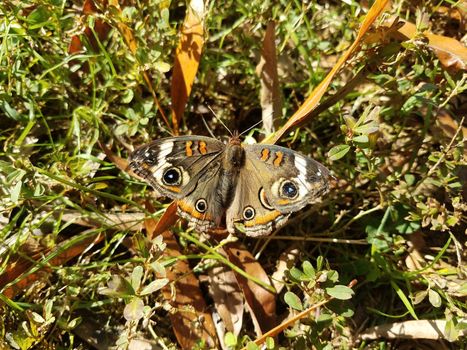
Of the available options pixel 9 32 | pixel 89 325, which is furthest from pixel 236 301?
pixel 9 32

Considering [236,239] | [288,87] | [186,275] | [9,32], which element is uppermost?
[9,32]

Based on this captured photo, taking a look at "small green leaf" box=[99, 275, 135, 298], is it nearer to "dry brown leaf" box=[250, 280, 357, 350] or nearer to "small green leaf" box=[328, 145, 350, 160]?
"dry brown leaf" box=[250, 280, 357, 350]

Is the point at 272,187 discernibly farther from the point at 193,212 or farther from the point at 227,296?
the point at 227,296

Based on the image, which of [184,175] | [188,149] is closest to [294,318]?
[184,175]

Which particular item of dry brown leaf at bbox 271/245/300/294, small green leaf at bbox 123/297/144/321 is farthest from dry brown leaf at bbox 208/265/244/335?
small green leaf at bbox 123/297/144/321

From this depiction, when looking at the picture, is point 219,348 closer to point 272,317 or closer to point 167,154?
point 272,317

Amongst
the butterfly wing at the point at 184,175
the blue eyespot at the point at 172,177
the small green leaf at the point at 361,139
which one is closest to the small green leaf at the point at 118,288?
the butterfly wing at the point at 184,175
